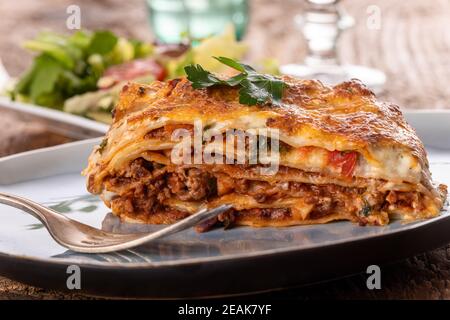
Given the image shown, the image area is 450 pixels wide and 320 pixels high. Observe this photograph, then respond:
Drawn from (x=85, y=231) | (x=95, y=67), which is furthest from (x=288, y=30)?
(x=85, y=231)

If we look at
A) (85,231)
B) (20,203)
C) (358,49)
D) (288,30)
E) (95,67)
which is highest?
(288,30)

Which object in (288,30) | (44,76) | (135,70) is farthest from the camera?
(288,30)

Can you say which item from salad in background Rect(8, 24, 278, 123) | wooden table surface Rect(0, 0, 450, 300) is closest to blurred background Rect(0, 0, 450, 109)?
wooden table surface Rect(0, 0, 450, 300)

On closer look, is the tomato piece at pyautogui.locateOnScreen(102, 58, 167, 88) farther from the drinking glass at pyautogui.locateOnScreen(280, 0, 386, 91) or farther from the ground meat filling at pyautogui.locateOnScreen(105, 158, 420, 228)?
the ground meat filling at pyautogui.locateOnScreen(105, 158, 420, 228)

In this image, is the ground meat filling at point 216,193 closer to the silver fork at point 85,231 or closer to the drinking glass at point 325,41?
the silver fork at point 85,231

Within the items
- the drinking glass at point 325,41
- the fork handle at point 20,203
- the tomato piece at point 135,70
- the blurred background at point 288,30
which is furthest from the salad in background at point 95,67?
the fork handle at point 20,203

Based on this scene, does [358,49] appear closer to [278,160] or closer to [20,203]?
[278,160]
